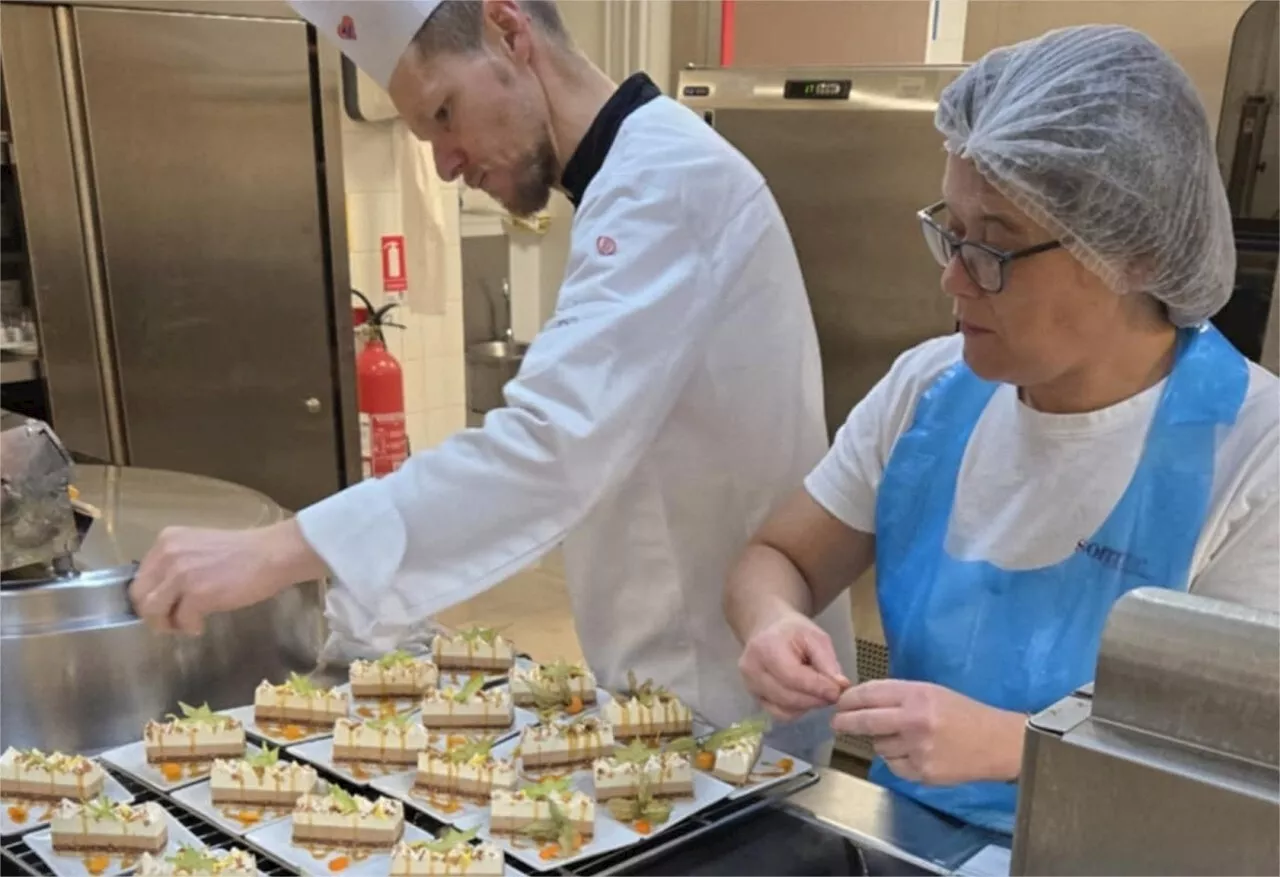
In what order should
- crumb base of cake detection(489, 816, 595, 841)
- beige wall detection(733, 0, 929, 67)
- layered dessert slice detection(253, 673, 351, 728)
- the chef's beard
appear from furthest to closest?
beige wall detection(733, 0, 929, 67), the chef's beard, layered dessert slice detection(253, 673, 351, 728), crumb base of cake detection(489, 816, 595, 841)

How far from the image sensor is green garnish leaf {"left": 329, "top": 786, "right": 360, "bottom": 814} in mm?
1043

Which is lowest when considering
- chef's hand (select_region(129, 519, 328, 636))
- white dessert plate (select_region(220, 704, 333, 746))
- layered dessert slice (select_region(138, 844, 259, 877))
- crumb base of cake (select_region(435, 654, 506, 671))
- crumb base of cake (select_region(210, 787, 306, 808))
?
crumb base of cake (select_region(435, 654, 506, 671))

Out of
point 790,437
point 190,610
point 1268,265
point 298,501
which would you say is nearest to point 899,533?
point 790,437

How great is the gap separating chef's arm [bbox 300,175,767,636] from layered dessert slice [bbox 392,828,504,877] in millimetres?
237

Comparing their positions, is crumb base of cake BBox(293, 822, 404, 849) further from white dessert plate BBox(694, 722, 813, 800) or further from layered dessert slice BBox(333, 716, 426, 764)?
white dessert plate BBox(694, 722, 813, 800)

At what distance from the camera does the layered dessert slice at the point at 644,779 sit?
1104 millimetres

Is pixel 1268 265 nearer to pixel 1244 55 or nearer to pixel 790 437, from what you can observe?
pixel 1244 55

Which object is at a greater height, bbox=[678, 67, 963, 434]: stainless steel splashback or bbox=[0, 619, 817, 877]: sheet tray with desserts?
bbox=[678, 67, 963, 434]: stainless steel splashback

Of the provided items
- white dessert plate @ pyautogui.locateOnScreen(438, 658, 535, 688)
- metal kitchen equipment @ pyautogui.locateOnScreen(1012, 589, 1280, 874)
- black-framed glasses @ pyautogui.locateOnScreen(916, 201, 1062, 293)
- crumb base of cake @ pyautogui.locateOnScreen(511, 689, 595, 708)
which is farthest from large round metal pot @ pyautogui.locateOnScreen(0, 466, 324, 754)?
metal kitchen equipment @ pyautogui.locateOnScreen(1012, 589, 1280, 874)

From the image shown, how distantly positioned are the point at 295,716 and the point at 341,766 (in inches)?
4.8

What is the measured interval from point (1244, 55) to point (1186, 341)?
69.4 inches

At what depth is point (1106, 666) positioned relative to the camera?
1.27 feet

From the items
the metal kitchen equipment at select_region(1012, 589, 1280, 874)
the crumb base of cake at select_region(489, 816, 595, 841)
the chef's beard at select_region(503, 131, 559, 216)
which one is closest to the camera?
the metal kitchen equipment at select_region(1012, 589, 1280, 874)

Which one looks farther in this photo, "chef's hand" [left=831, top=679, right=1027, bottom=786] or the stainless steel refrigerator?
the stainless steel refrigerator
